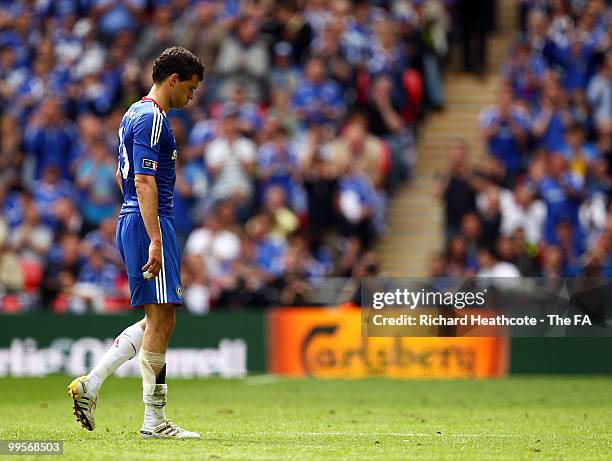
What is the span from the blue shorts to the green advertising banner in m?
9.81

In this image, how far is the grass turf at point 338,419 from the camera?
8961 mm

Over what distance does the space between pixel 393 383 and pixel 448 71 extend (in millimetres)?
8814

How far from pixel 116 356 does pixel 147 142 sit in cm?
159

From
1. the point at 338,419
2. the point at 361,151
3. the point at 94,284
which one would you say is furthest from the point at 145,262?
the point at 361,151

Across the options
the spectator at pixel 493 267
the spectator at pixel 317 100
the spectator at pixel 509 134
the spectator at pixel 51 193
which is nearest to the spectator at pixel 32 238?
the spectator at pixel 51 193

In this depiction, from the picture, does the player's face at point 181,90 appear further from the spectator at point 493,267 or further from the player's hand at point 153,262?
the spectator at point 493,267

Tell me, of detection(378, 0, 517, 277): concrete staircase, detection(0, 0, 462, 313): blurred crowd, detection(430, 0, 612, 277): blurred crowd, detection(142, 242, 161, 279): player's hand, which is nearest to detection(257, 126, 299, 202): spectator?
detection(0, 0, 462, 313): blurred crowd

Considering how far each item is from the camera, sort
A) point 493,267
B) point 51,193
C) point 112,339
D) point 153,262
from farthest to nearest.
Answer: point 51,193, point 112,339, point 493,267, point 153,262

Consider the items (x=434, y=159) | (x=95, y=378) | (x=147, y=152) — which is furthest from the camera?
(x=434, y=159)

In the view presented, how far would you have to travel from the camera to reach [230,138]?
21.4 metres

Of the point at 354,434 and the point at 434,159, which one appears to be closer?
the point at 354,434

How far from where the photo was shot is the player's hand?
9.23m

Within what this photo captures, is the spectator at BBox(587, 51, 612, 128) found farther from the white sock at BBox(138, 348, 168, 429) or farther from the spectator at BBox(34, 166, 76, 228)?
the white sock at BBox(138, 348, 168, 429)

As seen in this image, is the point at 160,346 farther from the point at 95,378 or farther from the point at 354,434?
the point at 354,434
